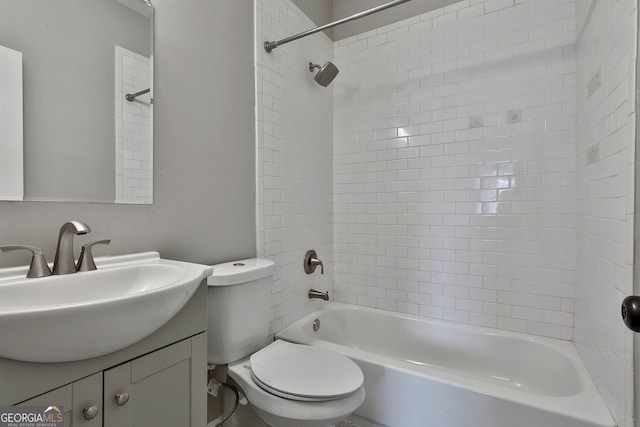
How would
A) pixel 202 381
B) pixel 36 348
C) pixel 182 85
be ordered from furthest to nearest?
pixel 182 85 → pixel 202 381 → pixel 36 348

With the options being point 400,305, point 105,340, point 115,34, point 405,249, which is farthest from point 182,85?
point 400,305

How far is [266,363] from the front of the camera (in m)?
1.35

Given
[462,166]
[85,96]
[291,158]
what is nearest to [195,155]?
[85,96]

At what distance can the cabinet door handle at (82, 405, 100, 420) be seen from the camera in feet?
2.39

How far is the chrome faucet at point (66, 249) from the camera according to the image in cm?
90

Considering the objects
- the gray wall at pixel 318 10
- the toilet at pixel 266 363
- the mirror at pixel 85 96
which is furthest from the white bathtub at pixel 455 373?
the gray wall at pixel 318 10

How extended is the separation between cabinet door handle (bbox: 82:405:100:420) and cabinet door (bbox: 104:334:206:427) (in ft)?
0.08

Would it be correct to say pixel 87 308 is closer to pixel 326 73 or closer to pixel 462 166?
pixel 326 73

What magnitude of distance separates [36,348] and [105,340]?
0.12m

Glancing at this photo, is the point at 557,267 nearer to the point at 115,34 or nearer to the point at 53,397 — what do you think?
the point at 53,397

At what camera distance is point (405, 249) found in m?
2.22

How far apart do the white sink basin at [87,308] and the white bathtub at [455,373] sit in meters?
1.00

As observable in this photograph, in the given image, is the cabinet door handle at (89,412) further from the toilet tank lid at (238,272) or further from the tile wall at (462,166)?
the tile wall at (462,166)

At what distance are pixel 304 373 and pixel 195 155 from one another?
1.07 meters
